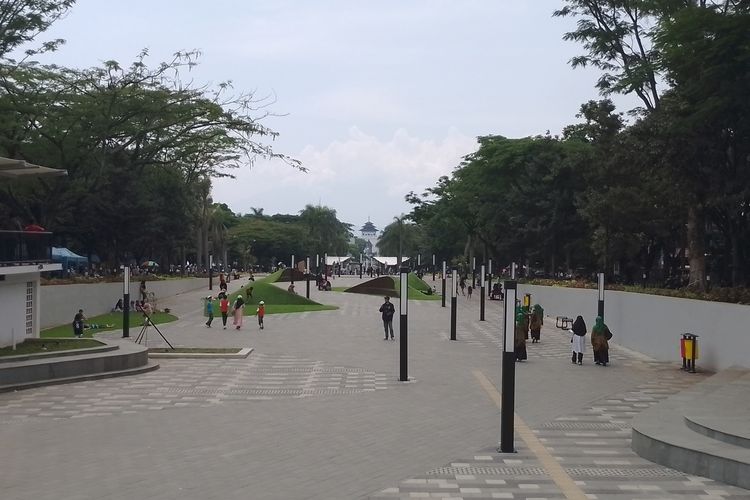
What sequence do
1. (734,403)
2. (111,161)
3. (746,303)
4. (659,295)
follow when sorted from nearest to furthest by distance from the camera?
(734,403) < (746,303) < (659,295) < (111,161)

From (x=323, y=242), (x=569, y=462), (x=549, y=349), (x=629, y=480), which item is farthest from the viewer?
(x=323, y=242)

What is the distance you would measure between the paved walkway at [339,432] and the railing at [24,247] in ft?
15.0

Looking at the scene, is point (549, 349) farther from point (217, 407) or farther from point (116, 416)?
point (116, 416)

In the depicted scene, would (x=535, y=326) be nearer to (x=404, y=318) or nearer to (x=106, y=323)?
(x=404, y=318)

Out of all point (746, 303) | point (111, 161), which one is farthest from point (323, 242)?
point (746, 303)

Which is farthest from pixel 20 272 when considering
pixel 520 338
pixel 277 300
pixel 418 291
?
pixel 418 291

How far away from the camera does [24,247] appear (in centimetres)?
2244

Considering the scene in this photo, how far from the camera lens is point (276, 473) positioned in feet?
34.7

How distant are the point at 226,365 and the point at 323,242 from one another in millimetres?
99765

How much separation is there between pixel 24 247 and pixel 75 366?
4.70 m

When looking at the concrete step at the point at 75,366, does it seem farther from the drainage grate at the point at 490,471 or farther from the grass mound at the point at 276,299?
the grass mound at the point at 276,299

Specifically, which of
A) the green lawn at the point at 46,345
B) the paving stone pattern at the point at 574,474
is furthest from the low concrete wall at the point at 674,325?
the green lawn at the point at 46,345

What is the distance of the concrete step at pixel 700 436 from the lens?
1023 centimetres

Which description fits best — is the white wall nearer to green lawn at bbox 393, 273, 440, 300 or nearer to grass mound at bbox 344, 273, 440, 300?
green lawn at bbox 393, 273, 440, 300
